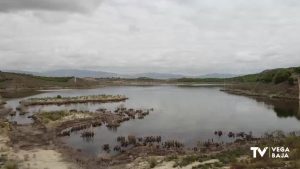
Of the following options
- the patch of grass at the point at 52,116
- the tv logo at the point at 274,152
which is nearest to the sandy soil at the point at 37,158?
the tv logo at the point at 274,152

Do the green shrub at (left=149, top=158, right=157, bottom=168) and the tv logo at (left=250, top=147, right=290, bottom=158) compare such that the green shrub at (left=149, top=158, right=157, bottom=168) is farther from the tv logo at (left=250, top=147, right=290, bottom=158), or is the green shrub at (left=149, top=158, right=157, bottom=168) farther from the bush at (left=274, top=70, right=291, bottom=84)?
the bush at (left=274, top=70, right=291, bottom=84)

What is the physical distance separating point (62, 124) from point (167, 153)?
24.8m

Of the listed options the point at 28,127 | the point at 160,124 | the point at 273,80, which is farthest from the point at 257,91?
the point at 28,127

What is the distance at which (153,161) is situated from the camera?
98.3 feet

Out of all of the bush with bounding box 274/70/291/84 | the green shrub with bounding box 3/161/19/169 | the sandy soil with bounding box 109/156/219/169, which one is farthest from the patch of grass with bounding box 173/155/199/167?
the bush with bounding box 274/70/291/84

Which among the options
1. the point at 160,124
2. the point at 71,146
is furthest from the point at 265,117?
the point at 71,146

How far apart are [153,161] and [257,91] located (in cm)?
10440

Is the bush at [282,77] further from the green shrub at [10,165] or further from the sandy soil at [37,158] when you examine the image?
the green shrub at [10,165]

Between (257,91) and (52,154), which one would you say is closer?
(52,154)

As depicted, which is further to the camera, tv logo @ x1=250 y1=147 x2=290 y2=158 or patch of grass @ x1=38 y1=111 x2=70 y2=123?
patch of grass @ x1=38 y1=111 x2=70 y2=123

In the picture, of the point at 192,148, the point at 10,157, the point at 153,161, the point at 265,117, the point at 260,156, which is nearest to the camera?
the point at 260,156

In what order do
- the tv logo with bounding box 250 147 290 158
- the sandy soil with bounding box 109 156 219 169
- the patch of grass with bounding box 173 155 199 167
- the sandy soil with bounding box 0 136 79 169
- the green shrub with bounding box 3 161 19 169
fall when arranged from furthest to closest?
the sandy soil with bounding box 0 136 79 169 → the patch of grass with bounding box 173 155 199 167 → the sandy soil with bounding box 109 156 219 169 → the green shrub with bounding box 3 161 19 169 → the tv logo with bounding box 250 147 290 158

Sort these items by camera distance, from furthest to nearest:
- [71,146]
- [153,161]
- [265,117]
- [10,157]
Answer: [265,117]
[71,146]
[10,157]
[153,161]

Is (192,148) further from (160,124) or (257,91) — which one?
(257,91)
